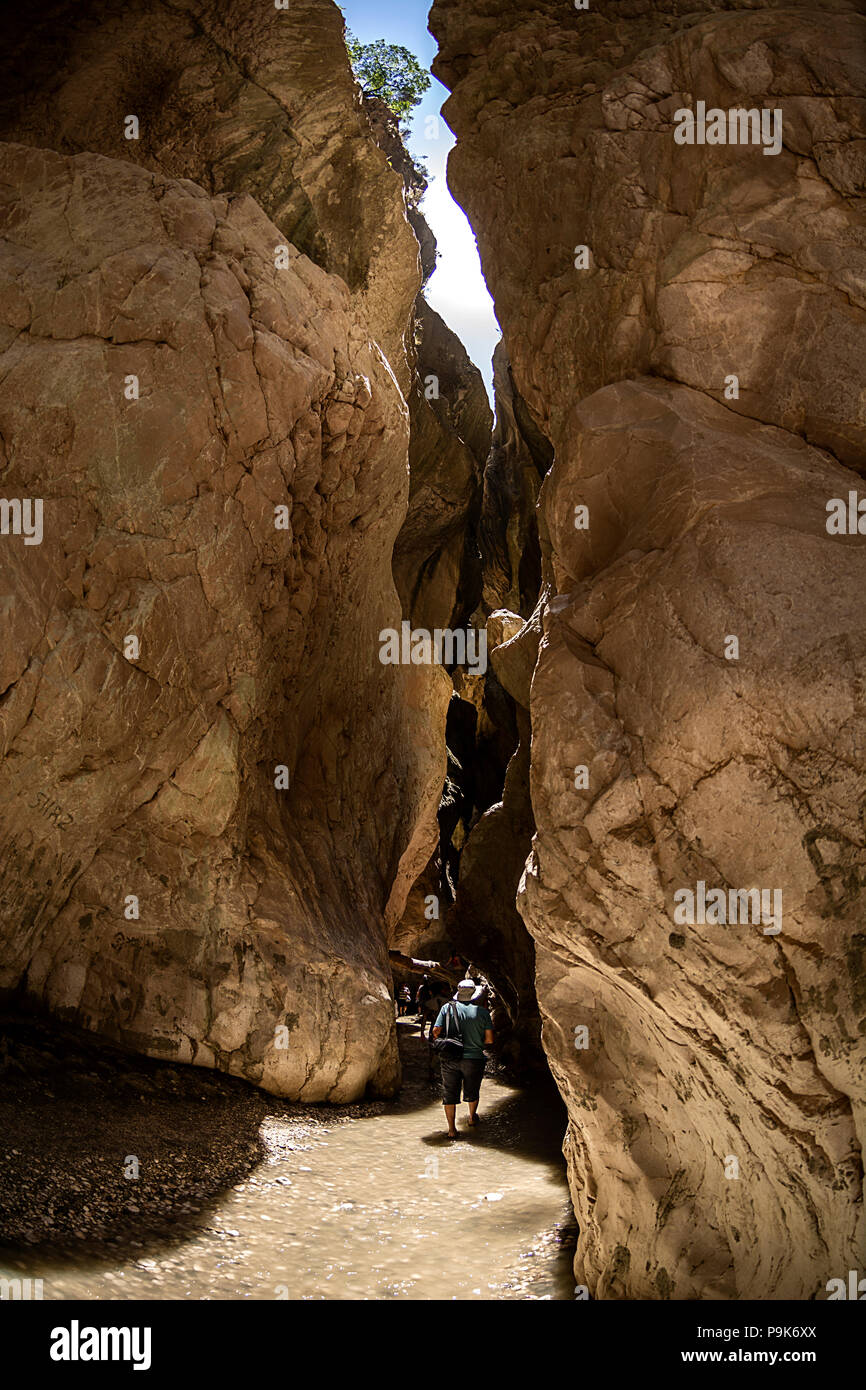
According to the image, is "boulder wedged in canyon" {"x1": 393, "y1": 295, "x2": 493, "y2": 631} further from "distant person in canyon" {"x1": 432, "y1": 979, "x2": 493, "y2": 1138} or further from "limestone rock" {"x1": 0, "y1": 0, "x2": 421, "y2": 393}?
"distant person in canyon" {"x1": 432, "y1": 979, "x2": 493, "y2": 1138}

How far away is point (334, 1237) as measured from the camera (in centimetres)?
622

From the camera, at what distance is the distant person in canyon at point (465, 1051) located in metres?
9.20

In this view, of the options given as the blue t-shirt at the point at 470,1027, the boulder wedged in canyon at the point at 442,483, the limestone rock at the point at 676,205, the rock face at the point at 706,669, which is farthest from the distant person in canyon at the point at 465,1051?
the boulder wedged in canyon at the point at 442,483

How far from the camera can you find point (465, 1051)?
9.34 metres

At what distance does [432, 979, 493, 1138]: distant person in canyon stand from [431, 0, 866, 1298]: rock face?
3840 mm

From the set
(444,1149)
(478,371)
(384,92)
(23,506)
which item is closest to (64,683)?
(23,506)

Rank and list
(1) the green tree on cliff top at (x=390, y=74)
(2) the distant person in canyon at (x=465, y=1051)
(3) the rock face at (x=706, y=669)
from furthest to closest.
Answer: (1) the green tree on cliff top at (x=390, y=74) → (2) the distant person in canyon at (x=465, y=1051) → (3) the rock face at (x=706, y=669)

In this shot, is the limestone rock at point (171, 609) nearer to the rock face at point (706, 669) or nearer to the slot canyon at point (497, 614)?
the slot canyon at point (497, 614)

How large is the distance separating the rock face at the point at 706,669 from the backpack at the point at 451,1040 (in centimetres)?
385

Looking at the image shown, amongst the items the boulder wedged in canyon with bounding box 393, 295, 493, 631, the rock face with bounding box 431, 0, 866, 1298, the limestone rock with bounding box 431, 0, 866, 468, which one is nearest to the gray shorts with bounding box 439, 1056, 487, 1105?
the rock face with bounding box 431, 0, 866, 1298

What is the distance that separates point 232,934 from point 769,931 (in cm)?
628

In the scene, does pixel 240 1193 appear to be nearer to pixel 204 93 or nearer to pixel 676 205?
pixel 676 205

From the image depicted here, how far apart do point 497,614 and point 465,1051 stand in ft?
28.6

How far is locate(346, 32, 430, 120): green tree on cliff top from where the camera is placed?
58.4 feet
